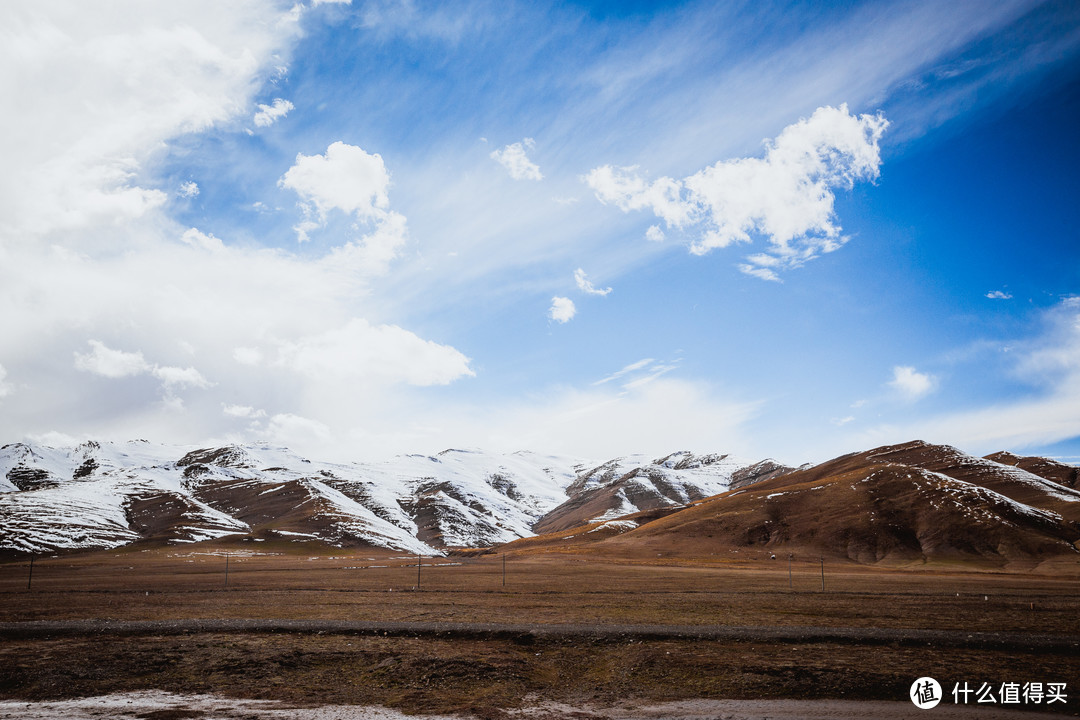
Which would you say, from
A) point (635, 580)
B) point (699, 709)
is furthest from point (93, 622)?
point (635, 580)

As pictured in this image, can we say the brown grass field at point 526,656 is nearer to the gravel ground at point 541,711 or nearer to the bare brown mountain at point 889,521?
the gravel ground at point 541,711

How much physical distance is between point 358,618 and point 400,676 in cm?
1169

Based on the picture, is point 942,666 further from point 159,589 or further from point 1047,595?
point 159,589

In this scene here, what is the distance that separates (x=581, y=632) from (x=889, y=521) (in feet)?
363

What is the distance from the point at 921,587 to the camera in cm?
5203

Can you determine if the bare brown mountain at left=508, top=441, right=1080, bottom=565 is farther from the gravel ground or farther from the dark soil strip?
the gravel ground

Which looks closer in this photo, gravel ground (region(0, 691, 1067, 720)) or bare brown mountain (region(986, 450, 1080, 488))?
gravel ground (region(0, 691, 1067, 720))

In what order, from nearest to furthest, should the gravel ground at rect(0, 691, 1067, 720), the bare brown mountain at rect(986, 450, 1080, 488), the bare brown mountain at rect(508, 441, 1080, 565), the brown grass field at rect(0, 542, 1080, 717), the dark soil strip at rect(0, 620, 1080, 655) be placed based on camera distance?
the gravel ground at rect(0, 691, 1067, 720) → the brown grass field at rect(0, 542, 1080, 717) → the dark soil strip at rect(0, 620, 1080, 655) → the bare brown mountain at rect(508, 441, 1080, 565) → the bare brown mountain at rect(986, 450, 1080, 488)

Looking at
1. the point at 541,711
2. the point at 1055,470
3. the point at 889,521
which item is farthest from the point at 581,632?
the point at 1055,470

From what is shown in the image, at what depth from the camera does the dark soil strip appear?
78.4ft

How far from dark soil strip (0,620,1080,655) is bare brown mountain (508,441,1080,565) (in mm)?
85054

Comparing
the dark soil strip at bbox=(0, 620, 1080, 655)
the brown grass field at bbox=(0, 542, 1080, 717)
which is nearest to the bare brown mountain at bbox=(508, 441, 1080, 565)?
the brown grass field at bbox=(0, 542, 1080, 717)

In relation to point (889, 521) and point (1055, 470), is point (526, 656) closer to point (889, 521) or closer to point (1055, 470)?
point (889, 521)

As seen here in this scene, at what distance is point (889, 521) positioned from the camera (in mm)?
112438
